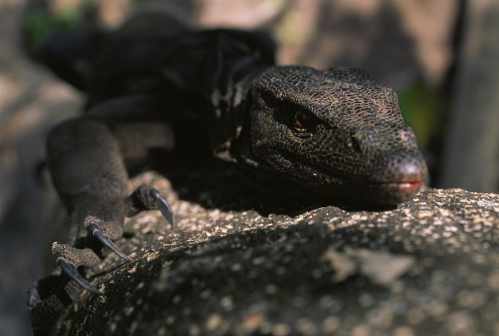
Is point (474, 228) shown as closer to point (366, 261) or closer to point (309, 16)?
point (366, 261)

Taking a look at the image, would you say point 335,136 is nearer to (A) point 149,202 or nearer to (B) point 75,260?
(A) point 149,202

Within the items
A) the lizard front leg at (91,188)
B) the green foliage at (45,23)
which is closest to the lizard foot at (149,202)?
the lizard front leg at (91,188)

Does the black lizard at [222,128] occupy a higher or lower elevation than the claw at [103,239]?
higher

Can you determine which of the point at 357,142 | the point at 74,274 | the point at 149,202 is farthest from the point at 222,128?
the point at 74,274

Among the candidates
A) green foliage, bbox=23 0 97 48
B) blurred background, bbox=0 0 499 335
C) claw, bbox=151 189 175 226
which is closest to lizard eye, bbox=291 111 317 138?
claw, bbox=151 189 175 226

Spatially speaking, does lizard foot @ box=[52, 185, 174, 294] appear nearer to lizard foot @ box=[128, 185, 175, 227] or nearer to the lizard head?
lizard foot @ box=[128, 185, 175, 227]

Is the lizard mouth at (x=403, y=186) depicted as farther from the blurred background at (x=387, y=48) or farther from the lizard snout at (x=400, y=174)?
the blurred background at (x=387, y=48)

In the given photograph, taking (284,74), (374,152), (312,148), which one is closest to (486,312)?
(374,152)
